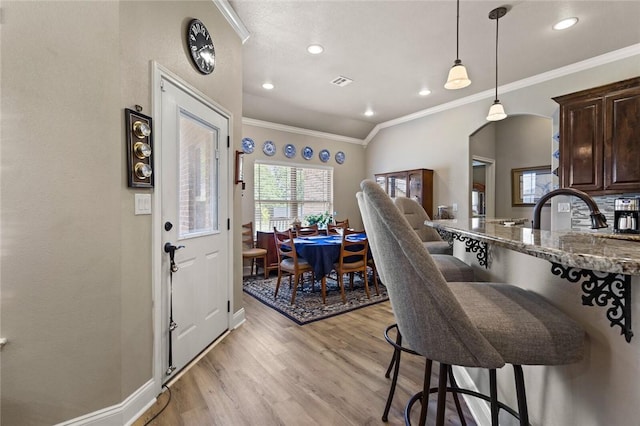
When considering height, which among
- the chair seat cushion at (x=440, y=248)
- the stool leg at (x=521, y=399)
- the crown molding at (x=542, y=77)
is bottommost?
the stool leg at (x=521, y=399)

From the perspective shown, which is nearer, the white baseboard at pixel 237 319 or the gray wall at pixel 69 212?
the gray wall at pixel 69 212

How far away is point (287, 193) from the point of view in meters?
5.75

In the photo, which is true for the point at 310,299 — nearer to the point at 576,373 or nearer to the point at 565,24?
the point at 576,373

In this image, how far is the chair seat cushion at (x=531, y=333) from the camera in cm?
83

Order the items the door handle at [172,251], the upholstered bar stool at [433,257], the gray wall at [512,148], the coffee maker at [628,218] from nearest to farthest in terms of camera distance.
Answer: the upholstered bar stool at [433,257] → the door handle at [172,251] → the coffee maker at [628,218] → the gray wall at [512,148]

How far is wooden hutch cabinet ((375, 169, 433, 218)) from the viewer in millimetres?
5188

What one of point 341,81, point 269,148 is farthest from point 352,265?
point 269,148

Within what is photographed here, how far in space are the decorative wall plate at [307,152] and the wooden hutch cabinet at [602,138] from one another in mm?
3966

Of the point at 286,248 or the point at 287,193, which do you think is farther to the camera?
the point at 287,193

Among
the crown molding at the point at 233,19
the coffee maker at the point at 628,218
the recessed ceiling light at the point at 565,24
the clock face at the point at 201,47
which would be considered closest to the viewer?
the clock face at the point at 201,47

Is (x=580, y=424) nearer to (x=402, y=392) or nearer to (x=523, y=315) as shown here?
(x=523, y=315)

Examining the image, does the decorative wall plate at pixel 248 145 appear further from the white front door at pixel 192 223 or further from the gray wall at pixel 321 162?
the white front door at pixel 192 223

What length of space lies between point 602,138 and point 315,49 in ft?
10.4

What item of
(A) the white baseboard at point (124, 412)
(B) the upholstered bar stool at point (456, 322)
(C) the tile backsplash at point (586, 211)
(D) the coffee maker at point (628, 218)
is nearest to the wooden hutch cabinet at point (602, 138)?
(C) the tile backsplash at point (586, 211)
